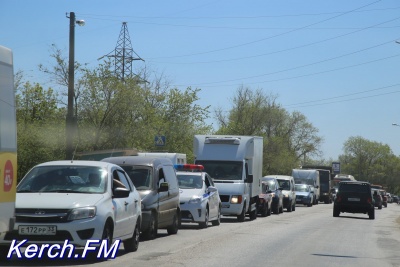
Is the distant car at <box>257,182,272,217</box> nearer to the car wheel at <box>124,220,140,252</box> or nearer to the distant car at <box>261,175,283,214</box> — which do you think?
the distant car at <box>261,175,283,214</box>

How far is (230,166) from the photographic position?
97.7ft

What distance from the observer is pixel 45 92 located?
153 ft

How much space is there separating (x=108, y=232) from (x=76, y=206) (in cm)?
87

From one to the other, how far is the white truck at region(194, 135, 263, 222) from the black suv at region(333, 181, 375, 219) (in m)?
9.77

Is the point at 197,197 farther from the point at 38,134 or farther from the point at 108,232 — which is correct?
the point at 38,134

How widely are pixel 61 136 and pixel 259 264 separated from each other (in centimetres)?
2634

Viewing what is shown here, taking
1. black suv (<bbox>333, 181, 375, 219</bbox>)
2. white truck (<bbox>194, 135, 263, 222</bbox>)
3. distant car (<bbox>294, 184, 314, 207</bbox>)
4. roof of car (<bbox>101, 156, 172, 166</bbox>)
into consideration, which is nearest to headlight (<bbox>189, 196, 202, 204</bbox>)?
roof of car (<bbox>101, 156, 172, 166</bbox>)

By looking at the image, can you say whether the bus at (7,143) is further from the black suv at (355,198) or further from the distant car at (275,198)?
the black suv at (355,198)

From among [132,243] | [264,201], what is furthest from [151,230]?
[264,201]

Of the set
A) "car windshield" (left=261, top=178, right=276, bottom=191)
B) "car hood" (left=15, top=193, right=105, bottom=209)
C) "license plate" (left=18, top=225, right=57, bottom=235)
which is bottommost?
"car windshield" (left=261, top=178, right=276, bottom=191)

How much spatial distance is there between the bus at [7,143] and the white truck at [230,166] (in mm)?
18305

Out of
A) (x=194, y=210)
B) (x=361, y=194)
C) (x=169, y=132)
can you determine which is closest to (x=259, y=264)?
(x=194, y=210)

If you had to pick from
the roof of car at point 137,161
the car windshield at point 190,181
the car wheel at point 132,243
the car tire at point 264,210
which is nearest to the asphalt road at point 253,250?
the car wheel at point 132,243

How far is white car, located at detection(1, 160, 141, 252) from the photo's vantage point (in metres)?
12.5
